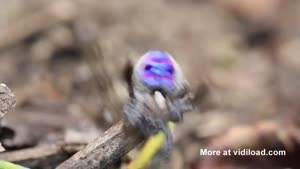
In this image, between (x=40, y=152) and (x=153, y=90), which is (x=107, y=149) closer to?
(x=153, y=90)

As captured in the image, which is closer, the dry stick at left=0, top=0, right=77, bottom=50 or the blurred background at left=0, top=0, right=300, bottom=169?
the blurred background at left=0, top=0, right=300, bottom=169

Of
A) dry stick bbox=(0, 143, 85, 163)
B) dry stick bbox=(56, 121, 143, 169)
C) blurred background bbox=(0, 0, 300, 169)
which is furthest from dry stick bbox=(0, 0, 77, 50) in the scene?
dry stick bbox=(56, 121, 143, 169)

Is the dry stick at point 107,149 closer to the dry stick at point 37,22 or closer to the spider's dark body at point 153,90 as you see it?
the spider's dark body at point 153,90

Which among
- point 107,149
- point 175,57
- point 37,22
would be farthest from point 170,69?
point 37,22

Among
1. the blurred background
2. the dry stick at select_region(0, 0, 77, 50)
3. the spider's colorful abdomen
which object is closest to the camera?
the spider's colorful abdomen

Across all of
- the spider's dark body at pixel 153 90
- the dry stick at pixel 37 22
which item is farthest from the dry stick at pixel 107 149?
the dry stick at pixel 37 22

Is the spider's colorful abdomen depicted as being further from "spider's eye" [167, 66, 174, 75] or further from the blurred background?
the blurred background

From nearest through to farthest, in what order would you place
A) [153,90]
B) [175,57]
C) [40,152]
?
[153,90] < [40,152] < [175,57]
